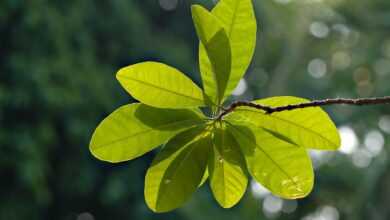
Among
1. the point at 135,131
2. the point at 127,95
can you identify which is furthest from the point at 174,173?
the point at 127,95

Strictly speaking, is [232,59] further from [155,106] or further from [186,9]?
[186,9]

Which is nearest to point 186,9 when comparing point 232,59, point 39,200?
Answer: point 39,200

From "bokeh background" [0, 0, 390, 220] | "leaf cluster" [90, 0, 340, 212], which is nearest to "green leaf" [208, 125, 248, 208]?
"leaf cluster" [90, 0, 340, 212]

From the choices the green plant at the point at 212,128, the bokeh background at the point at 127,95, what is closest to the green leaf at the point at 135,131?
the green plant at the point at 212,128

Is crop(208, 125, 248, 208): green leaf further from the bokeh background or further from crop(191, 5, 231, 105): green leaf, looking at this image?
the bokeh background

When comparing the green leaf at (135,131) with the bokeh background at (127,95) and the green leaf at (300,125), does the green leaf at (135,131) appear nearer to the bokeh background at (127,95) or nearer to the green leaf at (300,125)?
the green leaf at (300,125)

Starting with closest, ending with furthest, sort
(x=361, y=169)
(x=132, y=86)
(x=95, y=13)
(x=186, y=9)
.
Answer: (x=132, y=86) → (x=95, y=13) → (x=361, y=169) → (x=186, y=9)
